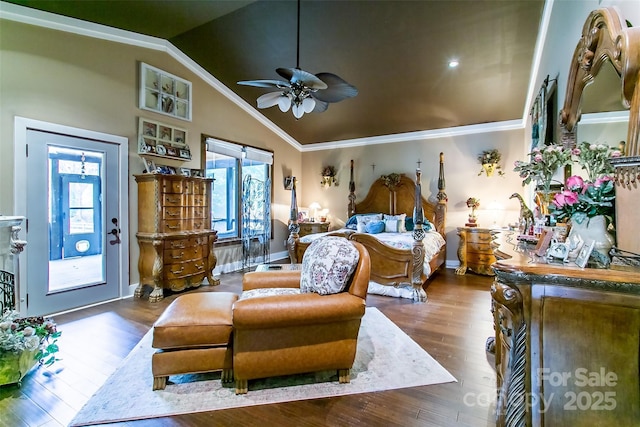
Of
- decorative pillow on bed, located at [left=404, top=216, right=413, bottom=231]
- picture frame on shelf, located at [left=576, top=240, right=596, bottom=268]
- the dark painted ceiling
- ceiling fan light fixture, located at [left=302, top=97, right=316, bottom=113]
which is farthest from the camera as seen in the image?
decorative pillow on bed, located at [left=404, top=216, right=413, bottom=231]

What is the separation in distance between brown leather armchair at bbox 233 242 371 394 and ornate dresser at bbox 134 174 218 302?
2630 millimetres

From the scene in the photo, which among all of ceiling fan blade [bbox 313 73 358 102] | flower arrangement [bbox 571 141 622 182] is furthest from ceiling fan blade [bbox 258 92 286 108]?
flower arrangement [bbox 571 141 622 182]

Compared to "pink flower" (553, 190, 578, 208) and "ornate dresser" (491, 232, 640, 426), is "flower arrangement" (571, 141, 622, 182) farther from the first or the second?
"ornate dresser" (491, 232, 640, 426)

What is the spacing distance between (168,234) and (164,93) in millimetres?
2149

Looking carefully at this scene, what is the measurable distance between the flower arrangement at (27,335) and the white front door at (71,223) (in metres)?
1.10

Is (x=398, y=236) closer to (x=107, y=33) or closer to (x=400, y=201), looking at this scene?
(x=400, y=201)

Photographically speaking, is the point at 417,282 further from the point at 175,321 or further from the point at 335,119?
the point at 335,119

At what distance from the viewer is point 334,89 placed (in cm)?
299

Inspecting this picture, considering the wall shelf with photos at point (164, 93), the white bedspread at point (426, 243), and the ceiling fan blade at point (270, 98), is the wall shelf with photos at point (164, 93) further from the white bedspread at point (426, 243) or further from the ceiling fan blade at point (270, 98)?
the white bedspread at point (426, 243)

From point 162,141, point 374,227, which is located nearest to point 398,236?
point 374,227

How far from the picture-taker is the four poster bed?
4098 mm

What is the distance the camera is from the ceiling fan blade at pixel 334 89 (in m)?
2.81

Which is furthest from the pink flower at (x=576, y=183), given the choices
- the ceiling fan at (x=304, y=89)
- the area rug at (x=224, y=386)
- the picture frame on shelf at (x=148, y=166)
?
the picture frame on shelf at (x=148, y=166)

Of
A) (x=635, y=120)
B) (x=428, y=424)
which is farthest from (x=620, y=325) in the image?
(x=428, y=424)
